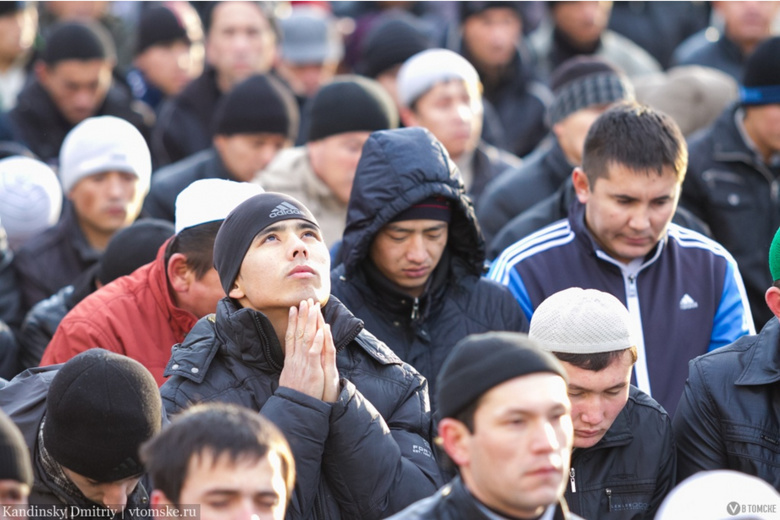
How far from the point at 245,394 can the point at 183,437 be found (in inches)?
34.9

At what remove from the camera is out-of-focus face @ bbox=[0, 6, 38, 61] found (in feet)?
32.8

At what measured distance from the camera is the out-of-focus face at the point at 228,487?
3486 mm

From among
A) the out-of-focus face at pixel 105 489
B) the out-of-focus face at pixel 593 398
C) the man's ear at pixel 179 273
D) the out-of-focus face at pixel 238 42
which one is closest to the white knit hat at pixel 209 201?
the man's ear at pixel 179 273

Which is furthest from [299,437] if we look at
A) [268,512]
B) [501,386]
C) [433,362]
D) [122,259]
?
[122,259]

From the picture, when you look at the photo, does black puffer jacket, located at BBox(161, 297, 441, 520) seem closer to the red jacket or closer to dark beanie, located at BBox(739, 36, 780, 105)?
the red jacket

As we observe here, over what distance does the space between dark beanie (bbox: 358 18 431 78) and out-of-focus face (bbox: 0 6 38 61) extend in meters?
2.76

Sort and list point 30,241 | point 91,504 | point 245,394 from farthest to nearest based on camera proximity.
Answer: point 30,241 < point 245,394 < point 91,504

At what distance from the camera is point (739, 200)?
726 cm

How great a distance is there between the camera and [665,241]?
5.74 metres

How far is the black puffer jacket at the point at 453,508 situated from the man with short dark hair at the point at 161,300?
183cm

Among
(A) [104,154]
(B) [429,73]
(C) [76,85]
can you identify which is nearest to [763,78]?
(B) [429,73]

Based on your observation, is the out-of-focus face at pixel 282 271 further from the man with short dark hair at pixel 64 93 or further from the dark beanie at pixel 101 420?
the man with short dark hair at pixel 64 93

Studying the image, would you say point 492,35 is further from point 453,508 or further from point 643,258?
point 453,508

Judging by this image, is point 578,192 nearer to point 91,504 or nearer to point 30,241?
point 91,504
